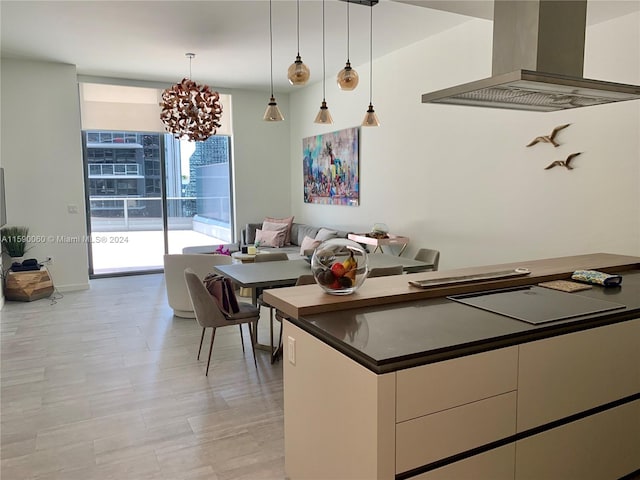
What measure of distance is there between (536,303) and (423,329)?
0.73m

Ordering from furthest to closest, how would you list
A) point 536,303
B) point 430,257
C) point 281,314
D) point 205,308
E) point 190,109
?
point 190,109 < point 430,257 < point 281,314 < point 205,308 < point 536,303

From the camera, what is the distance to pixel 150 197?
8062mm

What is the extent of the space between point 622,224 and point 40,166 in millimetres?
6688

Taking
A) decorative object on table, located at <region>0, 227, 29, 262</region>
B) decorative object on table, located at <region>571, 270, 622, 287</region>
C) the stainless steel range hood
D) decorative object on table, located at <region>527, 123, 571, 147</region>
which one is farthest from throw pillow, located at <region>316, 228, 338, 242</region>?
the stainless steel range hood

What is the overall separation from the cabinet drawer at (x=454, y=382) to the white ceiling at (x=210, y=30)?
2609mm

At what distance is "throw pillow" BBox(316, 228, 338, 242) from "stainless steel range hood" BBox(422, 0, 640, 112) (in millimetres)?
4233

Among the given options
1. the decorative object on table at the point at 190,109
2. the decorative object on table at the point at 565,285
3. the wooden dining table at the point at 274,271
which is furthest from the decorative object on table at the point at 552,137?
the decorative object on table at the point at 190,109

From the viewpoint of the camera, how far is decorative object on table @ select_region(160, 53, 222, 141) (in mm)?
5281

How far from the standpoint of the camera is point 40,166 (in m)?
6.54

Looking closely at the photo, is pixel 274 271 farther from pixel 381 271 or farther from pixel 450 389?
pixel 450 389

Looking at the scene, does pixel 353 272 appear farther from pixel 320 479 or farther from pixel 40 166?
pixel 40 166

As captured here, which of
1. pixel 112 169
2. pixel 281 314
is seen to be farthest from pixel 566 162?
pixel 112 169

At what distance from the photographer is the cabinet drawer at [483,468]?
1.73m

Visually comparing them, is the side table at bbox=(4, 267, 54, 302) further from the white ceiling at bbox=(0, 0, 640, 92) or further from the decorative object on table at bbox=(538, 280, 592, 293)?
the decorative object on table at bbox=(538, 280, 592, 293)
